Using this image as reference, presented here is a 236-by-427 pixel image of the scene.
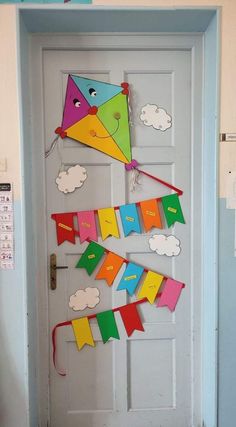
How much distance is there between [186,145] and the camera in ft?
5.82

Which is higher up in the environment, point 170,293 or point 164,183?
point 164,183

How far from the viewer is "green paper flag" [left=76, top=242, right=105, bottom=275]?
1776 millimetres

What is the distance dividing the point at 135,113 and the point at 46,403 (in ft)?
5.27

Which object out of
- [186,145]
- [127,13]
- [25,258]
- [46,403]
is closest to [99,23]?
[127,13]

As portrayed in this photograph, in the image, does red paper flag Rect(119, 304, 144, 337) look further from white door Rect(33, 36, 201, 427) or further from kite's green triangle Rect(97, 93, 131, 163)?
kite's green triangle Rect(97, 93, 131, 163)

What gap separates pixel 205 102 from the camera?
67.8 inches

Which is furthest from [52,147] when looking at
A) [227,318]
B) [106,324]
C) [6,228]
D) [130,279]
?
[227,318]

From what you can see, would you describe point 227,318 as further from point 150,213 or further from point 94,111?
point 94,111

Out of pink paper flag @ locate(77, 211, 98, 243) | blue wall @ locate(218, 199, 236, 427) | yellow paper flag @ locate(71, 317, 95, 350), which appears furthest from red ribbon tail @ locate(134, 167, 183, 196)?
yellow paper flag @ locate(71, 317, 95, 350)

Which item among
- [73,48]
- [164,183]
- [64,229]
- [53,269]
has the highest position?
[73,48]

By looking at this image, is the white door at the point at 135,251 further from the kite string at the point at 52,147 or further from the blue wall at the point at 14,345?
the blue wall at the point at 14,345

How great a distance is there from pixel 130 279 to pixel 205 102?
0.99 metres

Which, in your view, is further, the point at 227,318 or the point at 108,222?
the point at 108,222

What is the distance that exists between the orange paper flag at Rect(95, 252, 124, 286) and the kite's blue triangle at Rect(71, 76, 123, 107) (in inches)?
31.4
